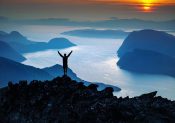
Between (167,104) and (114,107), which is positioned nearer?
(114,107)

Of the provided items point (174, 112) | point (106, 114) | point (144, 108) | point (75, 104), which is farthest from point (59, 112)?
point (174, 112)

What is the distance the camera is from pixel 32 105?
102 ft

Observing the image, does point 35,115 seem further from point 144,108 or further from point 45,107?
point 144,108

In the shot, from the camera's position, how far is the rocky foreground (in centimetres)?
2753

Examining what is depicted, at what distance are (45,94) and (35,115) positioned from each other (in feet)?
8.07

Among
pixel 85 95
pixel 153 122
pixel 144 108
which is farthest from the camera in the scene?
pixel 85 95

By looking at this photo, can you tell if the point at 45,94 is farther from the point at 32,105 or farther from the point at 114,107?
the point at 114,107

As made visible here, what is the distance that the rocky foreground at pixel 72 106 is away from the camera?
90.3 feet

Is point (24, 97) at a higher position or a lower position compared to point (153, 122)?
higher

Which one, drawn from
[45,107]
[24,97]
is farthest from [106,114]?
[24,97]

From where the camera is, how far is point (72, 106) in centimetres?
2947

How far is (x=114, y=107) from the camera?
28.2m

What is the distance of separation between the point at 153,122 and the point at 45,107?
9.69 m

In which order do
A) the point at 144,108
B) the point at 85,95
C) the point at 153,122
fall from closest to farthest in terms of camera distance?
1. the point at 153,122
2. the point at 144,108
3. the point at 85,95
